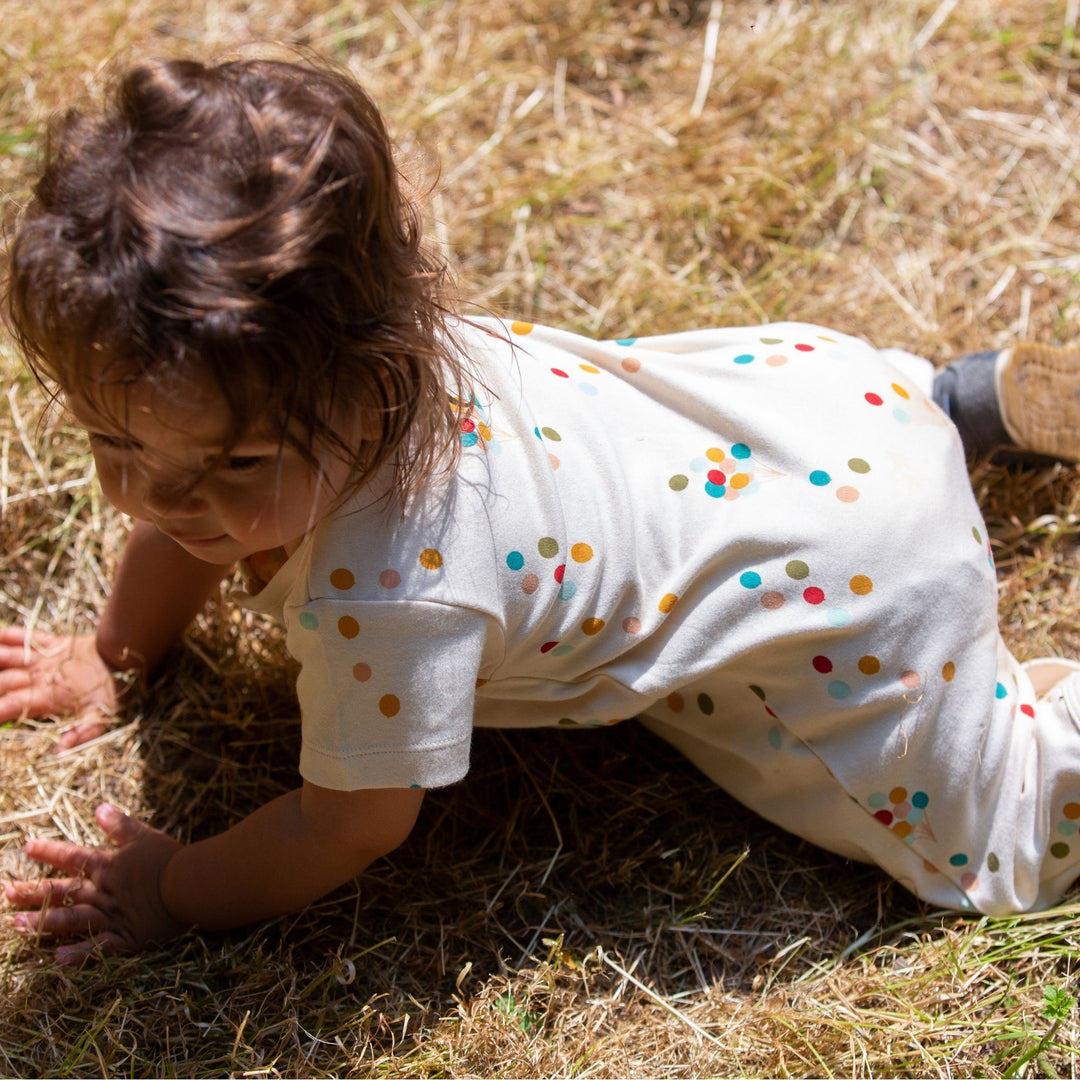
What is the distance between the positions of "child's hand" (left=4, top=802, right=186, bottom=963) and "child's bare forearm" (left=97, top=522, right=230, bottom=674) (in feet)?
1.05

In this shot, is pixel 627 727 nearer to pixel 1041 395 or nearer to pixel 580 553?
pixel 580 553

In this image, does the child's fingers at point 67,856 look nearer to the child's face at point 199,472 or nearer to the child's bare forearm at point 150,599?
the child's bare forearm at point 150,599

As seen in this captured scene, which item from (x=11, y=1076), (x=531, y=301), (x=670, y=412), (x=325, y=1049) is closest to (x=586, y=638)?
(x=670, y=412)

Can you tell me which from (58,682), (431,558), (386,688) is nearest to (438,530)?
(431,558)

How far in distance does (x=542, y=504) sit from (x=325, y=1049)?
82cm

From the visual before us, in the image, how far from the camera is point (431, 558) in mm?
1298

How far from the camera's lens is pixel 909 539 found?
149 cm

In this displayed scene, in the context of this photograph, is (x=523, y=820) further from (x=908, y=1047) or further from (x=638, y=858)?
(x=908, y=1047)

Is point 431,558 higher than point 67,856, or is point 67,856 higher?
point 431,558

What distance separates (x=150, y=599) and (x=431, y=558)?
760 millimetres

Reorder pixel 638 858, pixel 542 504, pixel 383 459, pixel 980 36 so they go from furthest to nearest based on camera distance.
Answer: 1. pixel 980 36
2. pixel 638 858
3. pixel 542 504
4. pixel 383 459

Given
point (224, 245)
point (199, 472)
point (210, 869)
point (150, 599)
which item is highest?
point (224, 245)

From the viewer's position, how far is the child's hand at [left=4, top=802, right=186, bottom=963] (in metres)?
1.66

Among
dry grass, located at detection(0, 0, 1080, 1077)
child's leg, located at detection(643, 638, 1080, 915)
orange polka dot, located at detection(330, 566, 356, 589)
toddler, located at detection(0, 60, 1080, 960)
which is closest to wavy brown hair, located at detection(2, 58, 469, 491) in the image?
toddler, located at detection(0, 60, 1080, 960)
